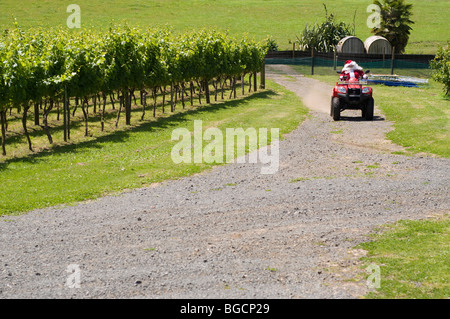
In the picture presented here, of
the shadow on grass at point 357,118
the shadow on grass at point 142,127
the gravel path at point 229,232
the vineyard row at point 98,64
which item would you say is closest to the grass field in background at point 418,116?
the shadow on grass at point 357,118

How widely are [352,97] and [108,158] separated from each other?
1156cm

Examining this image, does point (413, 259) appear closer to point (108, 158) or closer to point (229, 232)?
point (229, 232)

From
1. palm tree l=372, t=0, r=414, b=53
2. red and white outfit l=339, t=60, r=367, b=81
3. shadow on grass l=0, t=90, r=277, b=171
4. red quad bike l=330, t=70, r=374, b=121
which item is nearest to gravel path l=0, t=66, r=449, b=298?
red quad bike l=330, t=70, r=374, b=121

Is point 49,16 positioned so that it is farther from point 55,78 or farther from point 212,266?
point 212,266

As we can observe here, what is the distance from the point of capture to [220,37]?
39469mm

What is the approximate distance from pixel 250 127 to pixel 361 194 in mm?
12847

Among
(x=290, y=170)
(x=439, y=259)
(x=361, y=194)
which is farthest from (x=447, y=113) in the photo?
(x=439, y=259)

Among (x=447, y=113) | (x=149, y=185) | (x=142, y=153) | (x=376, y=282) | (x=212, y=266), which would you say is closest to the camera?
(x=376, y=282)

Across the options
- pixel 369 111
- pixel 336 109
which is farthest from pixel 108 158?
pixel 369 111

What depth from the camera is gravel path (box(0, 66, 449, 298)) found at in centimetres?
944

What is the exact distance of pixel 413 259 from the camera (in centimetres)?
1041

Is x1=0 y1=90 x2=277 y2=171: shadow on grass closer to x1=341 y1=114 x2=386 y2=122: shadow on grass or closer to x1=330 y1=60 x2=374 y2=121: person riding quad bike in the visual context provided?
x1=330 y1=60 x2=374 y2=121: person riding quad bike

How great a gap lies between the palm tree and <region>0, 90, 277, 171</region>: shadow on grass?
26406 millimetres

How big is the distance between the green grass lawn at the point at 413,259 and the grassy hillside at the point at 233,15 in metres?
65.1
